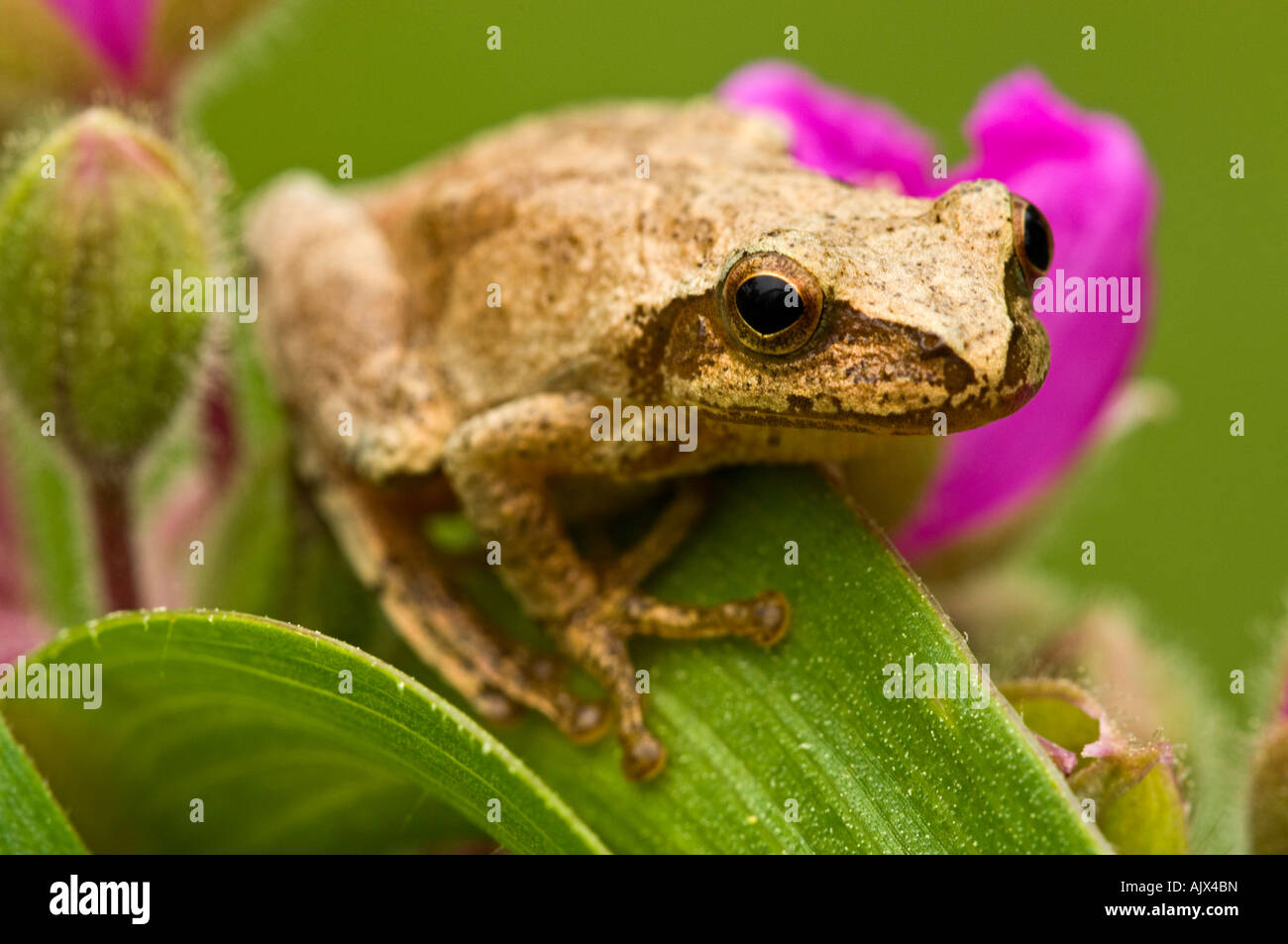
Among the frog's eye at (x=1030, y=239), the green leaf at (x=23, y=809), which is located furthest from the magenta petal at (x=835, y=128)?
the green leaf at (x=23, y=809)

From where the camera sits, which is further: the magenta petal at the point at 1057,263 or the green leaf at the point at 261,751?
the magenta petal at the point at 1057,263

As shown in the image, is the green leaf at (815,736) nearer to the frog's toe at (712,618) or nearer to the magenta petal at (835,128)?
the frog's toe at (712,618)

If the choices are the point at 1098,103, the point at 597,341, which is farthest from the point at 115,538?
the point at 1098,103

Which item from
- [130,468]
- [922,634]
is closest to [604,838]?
[922,634]

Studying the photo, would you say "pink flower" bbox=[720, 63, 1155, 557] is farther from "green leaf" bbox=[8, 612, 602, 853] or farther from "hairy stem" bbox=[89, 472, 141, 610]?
"hairy stem" bbox=[89, 472, 141, 610]

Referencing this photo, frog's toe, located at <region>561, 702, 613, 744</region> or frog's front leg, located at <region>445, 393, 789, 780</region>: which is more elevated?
frog's front leg, located at <region>445, 393, 789, 780</region>

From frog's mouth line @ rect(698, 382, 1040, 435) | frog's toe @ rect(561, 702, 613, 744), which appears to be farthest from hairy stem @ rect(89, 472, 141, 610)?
frog's mouth line @ rect(698, 382, 1040, 435)

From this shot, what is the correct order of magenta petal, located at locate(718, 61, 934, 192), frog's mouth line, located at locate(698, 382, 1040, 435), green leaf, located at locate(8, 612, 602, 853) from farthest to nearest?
magenta petal, located at locate(718, 61, 934, 192) < frog's mouth line, located at locate(698, 382, 1040, 435) < green leaf, located at locate(8, 612, 602, 853)
